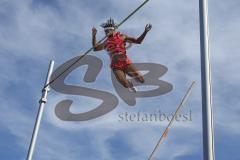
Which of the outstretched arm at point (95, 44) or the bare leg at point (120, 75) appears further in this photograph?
the outstretched arm at point (95, 44)

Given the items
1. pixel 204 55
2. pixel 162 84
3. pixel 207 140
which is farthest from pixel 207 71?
pixel 162 84

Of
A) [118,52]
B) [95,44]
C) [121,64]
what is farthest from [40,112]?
[118,52]

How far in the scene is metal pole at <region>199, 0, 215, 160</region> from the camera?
24.7 feet

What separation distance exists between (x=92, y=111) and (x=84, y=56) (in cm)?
227

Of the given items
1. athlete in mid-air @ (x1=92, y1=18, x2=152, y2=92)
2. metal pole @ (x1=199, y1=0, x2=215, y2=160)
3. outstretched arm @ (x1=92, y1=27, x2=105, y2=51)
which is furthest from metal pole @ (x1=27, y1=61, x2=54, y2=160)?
metal pole @ (x1=199, y1=0, x2=215, y2=160)

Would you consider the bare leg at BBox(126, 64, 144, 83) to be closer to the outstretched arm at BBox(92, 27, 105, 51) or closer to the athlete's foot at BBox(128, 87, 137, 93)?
the athlete's foot at BBox(128, 87, 137, 93)

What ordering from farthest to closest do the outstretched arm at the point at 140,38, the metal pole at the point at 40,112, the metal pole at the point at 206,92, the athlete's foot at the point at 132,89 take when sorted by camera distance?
the metal pole at the point at 40,112
the athlete's foot at the point at 132,89
the outstretched arm at the point at 140,38
the metal pole at the point at 206,92

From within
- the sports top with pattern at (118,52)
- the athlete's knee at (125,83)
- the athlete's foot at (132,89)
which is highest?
the sports top with pattern at (118,52)

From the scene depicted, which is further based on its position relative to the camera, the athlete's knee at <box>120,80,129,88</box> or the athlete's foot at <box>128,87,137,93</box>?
the athlete's foot at <box>128,87,137,93</box>

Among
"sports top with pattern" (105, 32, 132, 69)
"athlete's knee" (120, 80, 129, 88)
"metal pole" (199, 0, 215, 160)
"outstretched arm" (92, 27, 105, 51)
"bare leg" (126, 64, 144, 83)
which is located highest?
"outstretched arm" (92, 27, 105, 51)

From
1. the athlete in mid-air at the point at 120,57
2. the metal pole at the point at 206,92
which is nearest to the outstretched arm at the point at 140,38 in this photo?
the athlete in mid-air at the point at 120,57

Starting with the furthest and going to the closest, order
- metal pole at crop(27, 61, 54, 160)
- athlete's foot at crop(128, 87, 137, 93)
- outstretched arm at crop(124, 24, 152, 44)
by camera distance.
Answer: metal pole at crop(27, 61, 54, 160) < athlete's foot at crop(128, 87, 137, 93) < outstretched arm at crop(124, 24, 152, 44)

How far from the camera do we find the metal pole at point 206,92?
296 inches

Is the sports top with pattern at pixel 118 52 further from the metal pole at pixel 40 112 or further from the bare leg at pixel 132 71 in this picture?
the metal pole at pixel 40 112
